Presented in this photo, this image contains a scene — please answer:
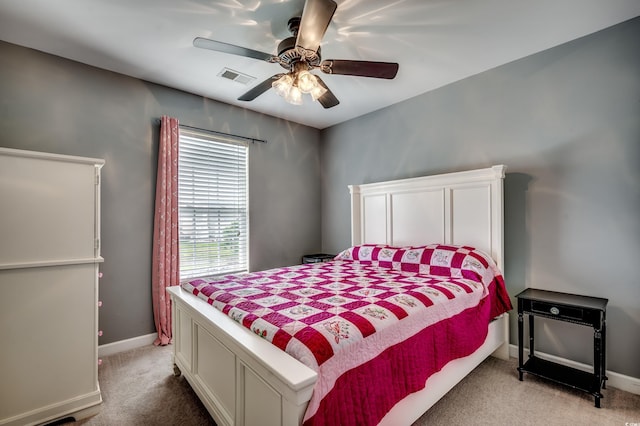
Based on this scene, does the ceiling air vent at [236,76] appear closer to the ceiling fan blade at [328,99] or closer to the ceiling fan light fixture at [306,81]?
the ceiling fan blade at [328,99]

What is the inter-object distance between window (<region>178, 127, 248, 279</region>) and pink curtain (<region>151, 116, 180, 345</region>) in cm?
17

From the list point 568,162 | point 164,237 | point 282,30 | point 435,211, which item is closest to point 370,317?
point 435,211

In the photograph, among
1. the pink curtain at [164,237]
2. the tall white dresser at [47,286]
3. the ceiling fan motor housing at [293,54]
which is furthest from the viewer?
the pink curtain at [164,237]

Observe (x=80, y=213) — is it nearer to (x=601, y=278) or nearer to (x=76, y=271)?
(x=76, y=271)

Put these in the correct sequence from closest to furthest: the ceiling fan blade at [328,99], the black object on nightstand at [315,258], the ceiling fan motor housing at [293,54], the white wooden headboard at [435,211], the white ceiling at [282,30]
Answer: the ceiling fan motor housing at [293,54], the white ceiling at [282,30], the ceiling fan blade at [328,99], the white wooden headboard at [435,211], the black object on nightstand at [315,258]

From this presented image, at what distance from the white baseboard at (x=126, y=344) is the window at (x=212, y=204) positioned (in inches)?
27.4

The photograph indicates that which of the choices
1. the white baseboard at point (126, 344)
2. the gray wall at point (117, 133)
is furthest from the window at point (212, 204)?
the white baseboard at point (126, 344)

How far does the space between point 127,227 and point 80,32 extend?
167 centimetres

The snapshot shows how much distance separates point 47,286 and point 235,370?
139 cm

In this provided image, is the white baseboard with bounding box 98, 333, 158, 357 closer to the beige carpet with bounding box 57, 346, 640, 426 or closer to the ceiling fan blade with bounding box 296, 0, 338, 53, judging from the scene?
the beige carpet with bounding box 57, 346, 640, 426

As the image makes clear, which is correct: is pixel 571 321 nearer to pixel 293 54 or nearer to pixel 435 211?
pixel 435 211

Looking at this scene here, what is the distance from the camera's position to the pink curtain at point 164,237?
307 centimetres

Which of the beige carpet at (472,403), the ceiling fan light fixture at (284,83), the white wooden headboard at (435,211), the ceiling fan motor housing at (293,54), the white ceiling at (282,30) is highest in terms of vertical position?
the white ceiling at (282,30)

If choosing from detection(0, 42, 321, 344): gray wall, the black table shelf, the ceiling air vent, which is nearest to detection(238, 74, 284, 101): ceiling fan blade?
the ceiling air vent
